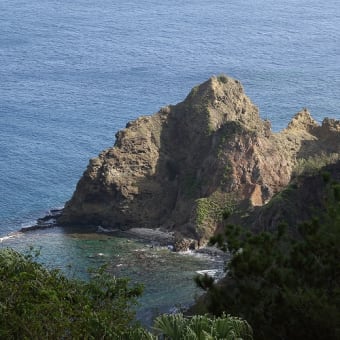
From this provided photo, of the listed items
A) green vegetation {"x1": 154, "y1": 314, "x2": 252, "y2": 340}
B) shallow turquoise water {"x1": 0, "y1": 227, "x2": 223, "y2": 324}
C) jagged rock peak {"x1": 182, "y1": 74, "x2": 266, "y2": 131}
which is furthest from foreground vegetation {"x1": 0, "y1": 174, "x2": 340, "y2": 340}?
jagged rock peak {"x1": 182, "y1": 74, "x2": 266, "y2": 131}

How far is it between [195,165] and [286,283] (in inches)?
1899

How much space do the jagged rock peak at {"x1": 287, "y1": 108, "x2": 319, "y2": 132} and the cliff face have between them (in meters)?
0.63

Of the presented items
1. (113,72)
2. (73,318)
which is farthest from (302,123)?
(73,318)

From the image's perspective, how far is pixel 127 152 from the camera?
252 ft

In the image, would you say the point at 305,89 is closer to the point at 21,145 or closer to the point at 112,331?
the point at 21,145

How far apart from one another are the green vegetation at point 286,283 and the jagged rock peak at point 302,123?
167 feet

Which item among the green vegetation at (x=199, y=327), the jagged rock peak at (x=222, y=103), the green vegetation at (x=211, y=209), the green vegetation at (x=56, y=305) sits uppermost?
the jagged rock peak at (x=222, y=103)

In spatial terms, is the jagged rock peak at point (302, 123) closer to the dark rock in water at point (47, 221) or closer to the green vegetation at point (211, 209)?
the green vegetation at point (211, 209)

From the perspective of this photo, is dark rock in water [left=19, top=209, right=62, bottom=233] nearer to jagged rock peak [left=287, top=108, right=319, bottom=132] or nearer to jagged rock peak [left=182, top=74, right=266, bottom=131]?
jagged rock peak [left=182, top=74, right=266, bottom=131]

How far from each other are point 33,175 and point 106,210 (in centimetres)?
1678

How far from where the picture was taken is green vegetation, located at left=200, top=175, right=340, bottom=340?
88.9 feet

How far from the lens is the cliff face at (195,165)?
241 feet

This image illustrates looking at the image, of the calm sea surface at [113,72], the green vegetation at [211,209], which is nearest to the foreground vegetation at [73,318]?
the calm sea surface at [113,72]

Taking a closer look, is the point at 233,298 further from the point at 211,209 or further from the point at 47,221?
the point at 47,221
